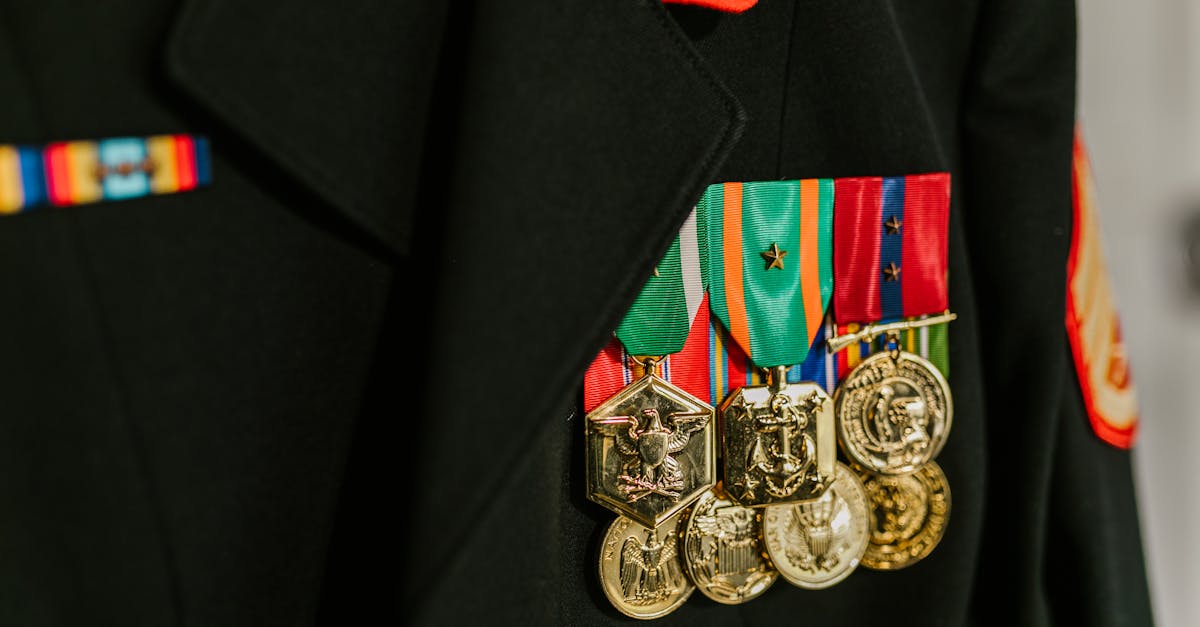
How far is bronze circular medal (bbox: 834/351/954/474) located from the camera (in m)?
0.62

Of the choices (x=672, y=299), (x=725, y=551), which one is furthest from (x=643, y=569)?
(x=672, y=299)

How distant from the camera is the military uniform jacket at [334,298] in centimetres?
41

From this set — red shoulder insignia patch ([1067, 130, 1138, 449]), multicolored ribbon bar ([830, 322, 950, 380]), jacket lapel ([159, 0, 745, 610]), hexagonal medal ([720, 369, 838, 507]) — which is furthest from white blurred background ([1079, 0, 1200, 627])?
jacket lapel ([159, 0, 745, 610])

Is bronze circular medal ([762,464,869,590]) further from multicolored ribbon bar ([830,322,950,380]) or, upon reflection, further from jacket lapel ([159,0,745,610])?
jacket lapel ([159,0,745,610])

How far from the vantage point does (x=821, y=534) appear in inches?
24.3

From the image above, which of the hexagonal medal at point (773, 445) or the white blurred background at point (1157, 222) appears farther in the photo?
the white blurred background at point (1157, 222)

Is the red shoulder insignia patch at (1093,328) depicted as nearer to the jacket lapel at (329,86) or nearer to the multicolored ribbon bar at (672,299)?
the multicolored ribbon bar at (672,299)

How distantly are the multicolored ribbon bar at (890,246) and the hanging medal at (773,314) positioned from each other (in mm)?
14

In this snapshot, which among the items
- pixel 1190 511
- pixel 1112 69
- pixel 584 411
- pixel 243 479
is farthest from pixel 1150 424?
pixel 243 479

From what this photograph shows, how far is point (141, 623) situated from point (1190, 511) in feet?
3.50

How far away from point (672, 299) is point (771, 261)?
2.9 inches

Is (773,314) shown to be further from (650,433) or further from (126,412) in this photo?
(126,412)

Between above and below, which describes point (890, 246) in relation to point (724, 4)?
below

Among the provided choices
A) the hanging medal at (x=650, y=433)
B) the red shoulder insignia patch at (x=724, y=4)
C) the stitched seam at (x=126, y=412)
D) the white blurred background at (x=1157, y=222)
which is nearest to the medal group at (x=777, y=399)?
the hanging medal at (x=650, y=433)
